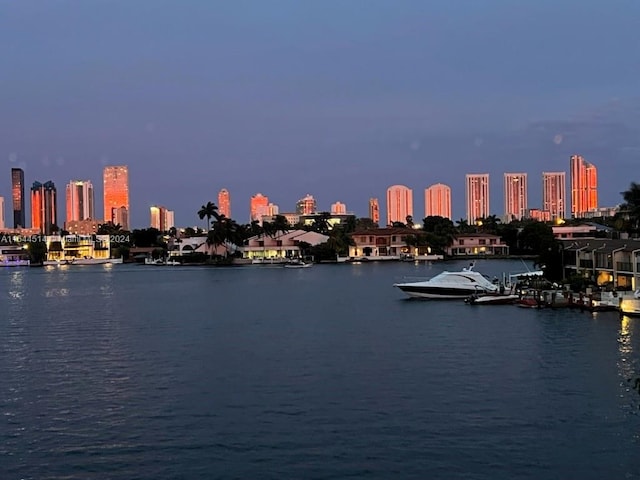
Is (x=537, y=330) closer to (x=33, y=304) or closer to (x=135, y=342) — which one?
(x=135, y=342)

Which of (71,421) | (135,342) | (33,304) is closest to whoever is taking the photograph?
(71,421)

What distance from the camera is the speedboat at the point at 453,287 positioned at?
184 ft

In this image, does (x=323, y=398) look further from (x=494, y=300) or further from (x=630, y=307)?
(x=494, y=300)

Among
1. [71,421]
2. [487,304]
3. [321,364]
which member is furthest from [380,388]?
[487,304]

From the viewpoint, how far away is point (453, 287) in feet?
186

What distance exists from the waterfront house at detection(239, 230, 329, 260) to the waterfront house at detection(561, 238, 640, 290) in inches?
3277

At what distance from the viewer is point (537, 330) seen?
128ft

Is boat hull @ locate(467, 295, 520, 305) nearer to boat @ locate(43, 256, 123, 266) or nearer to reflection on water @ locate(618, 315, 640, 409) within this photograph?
reflection on water @ locate(618, 315, 640, 409)

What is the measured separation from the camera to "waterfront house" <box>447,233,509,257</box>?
139 metres

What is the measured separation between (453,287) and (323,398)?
3405 centimetres

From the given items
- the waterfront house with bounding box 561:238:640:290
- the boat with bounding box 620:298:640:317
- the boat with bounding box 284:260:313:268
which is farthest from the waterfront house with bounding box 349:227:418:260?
the boat with bounding box 620:298:640:317

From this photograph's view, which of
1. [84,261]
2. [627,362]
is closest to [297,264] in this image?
[84,261]

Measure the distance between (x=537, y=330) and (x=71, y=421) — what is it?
24.9m

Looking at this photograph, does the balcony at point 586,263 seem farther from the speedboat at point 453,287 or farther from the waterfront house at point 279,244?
the waterfront house at point 279,244
